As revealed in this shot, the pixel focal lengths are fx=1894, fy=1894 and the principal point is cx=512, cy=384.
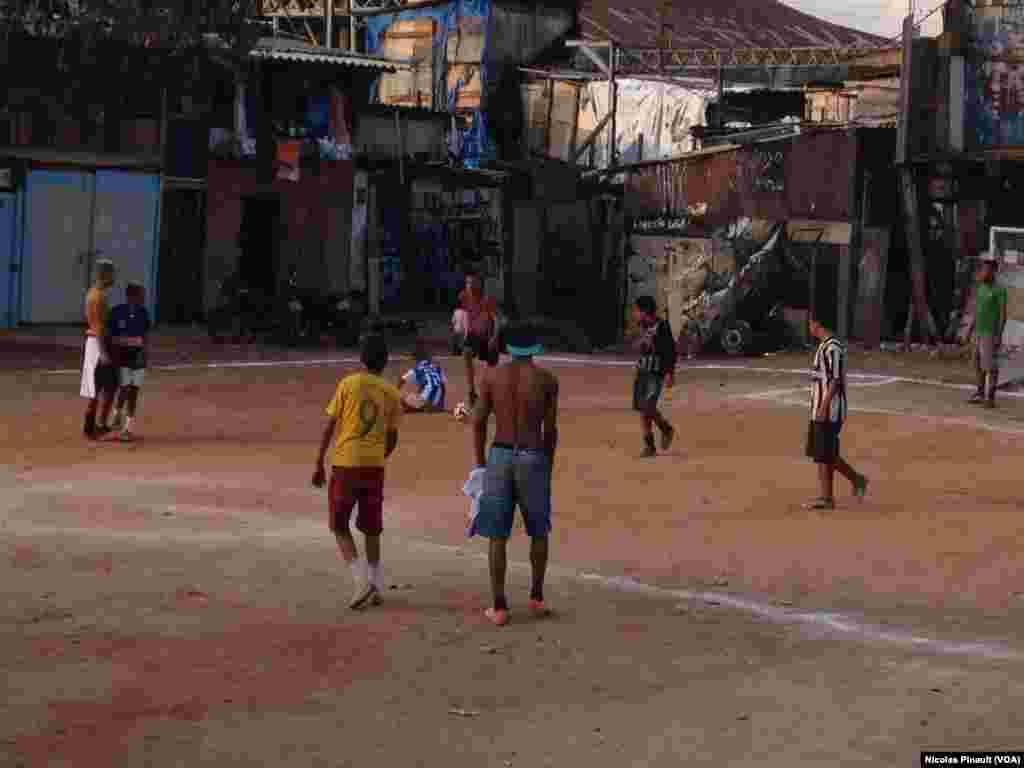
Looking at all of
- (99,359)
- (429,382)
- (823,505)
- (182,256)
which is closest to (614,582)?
(823,505)

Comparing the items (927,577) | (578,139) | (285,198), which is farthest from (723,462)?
(578,139)

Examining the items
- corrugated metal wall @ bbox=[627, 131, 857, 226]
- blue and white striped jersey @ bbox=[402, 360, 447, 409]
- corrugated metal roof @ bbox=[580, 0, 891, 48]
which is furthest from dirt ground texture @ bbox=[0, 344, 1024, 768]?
corrugated metal roof @ bbox=[580, 0, 891, 48]

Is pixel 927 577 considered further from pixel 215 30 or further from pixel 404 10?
pixel 404 10

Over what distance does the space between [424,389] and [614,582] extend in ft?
35.2

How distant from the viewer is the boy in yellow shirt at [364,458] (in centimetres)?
1091

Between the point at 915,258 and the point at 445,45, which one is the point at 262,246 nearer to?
the point at 445,45

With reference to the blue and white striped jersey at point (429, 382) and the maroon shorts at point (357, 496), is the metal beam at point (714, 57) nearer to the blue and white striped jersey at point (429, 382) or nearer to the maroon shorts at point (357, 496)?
the blue and white striped jersey at point (429, 382)

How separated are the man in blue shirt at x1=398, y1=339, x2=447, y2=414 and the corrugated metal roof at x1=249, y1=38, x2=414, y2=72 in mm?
13432

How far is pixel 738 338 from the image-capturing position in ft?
108

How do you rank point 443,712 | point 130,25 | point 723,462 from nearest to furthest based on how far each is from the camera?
point 443,712, point 723,462, point 130,25

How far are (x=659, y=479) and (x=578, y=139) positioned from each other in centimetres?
2871

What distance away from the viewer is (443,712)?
8.54 meters

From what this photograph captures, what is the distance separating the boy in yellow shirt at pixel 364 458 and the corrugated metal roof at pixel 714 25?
4013cm

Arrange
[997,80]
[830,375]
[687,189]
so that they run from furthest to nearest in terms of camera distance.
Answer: [687,189] < [997,80] < [830,375]
